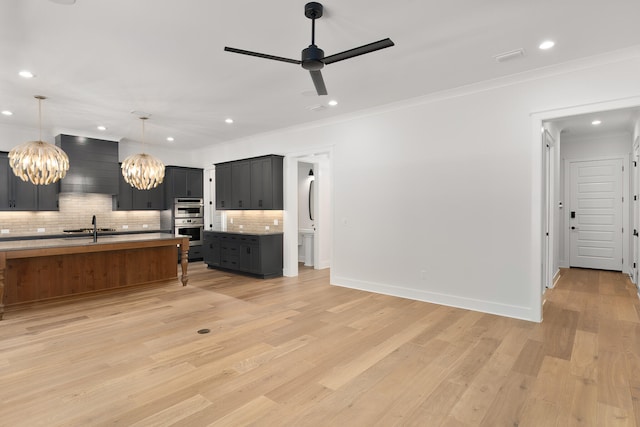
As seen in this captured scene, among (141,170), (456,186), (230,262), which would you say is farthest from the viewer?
(230,262)

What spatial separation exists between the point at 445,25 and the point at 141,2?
2.47 metres

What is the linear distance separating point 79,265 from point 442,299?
5.35 m

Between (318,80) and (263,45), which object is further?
(263,45)

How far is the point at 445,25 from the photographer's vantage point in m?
3.08

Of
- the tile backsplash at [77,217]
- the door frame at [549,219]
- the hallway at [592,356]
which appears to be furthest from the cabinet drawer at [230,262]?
the door frame at [549,219]

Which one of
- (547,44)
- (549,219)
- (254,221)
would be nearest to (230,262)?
(254,221)

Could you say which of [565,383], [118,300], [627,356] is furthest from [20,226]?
[627,356]

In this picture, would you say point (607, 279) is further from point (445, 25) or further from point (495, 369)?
point (445, 25)

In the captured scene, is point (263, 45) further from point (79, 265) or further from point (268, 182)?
point (79, 265)

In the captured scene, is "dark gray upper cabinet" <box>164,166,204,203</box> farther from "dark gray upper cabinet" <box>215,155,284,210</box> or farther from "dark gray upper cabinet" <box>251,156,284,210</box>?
"dark gray upper cabinet" <box>251,156,284,210</box>

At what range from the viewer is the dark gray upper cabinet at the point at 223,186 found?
314 inches

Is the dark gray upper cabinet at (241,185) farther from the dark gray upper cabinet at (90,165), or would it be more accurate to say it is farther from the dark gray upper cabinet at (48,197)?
the dark gray upper cabinet at (48,197)

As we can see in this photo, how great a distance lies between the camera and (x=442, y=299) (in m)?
4.91

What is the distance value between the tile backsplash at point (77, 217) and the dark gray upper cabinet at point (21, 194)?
0.90ft
